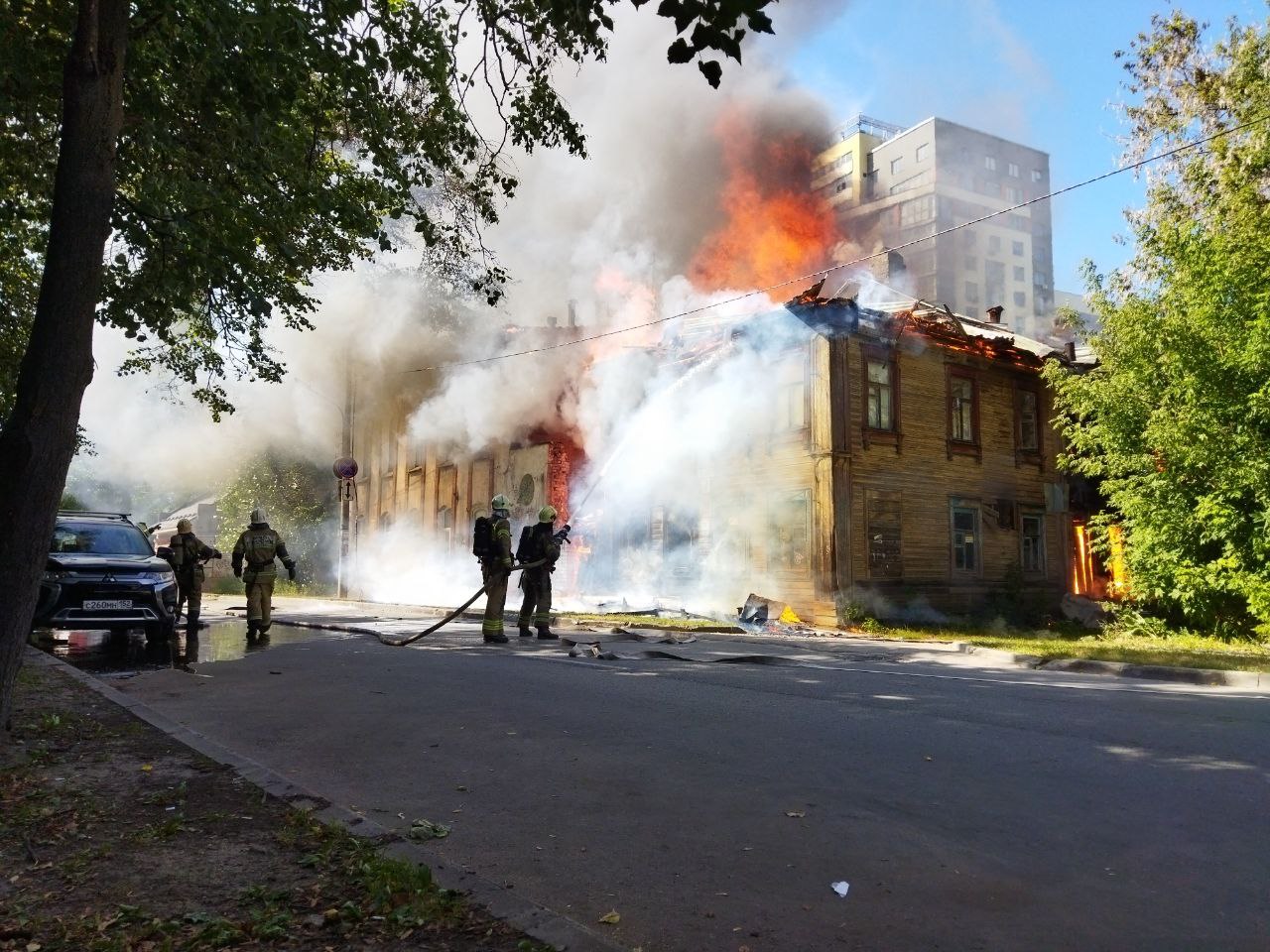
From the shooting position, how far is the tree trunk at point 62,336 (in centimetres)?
358

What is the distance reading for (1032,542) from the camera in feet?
78.9

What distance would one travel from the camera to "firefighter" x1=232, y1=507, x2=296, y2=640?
12664mm

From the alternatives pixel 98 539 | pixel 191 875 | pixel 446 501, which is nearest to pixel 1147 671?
pixel 191 875

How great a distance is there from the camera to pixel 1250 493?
15.6m

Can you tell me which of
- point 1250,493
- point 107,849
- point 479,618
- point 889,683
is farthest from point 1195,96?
point 107,849

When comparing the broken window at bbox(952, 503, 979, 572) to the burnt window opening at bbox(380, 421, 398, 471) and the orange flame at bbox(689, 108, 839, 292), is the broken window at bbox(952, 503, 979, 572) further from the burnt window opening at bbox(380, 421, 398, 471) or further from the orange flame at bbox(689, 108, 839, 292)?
the burnt window opening at bbox(380, 421, 398, 471)

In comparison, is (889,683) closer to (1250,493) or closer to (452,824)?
(452,824)

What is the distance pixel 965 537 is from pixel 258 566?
654 inches

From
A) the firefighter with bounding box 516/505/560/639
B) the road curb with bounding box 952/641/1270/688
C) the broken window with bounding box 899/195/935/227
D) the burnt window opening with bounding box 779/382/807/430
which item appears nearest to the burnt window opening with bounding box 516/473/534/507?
the burnt window opening with bounding box 779/382/807/430

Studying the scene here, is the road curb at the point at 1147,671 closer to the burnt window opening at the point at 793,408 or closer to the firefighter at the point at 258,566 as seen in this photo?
the burnt window opening at the point at 793,408

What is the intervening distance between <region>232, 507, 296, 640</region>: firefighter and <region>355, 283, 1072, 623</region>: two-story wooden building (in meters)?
11.2

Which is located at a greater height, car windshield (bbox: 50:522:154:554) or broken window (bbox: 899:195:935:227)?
broken window (bbox: 899:195:935:227)

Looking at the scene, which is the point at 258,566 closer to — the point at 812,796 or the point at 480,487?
the point at 812,796

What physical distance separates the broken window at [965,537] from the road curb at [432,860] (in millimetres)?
19228
